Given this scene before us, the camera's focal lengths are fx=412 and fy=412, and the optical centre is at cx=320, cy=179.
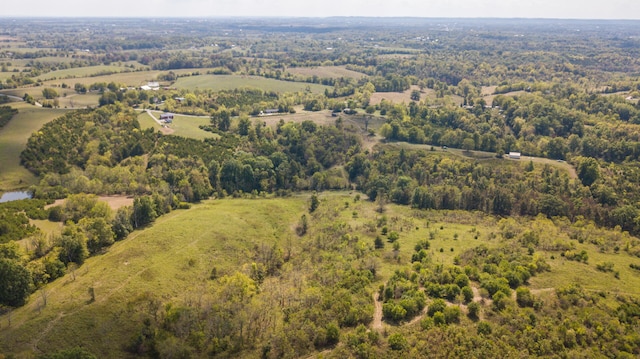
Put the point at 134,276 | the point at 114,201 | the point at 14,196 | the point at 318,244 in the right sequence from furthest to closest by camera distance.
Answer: the point at 14,196 → the point at 114,201 → the point at 318,244 → the point at 134,276

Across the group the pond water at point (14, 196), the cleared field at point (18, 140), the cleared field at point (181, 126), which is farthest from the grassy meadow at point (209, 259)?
the cleared field at point (18, 140)

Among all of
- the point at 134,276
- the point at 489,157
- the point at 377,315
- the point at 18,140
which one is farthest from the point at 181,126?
the point at 377,315

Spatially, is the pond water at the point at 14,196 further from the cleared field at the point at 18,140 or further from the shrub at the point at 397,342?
the shrub at the point at 397,342

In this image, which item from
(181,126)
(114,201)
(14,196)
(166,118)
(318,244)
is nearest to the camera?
(318,244)

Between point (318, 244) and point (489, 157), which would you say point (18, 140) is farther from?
point (489, 157)

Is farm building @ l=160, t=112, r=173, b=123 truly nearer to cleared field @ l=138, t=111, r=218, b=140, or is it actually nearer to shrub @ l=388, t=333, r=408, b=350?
cleared field @ l=138, t=111, r=218, b=140

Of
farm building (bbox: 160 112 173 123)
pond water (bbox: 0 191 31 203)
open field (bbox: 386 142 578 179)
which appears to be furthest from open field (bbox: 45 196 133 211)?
open field (bbox: 386 142 578 179)
